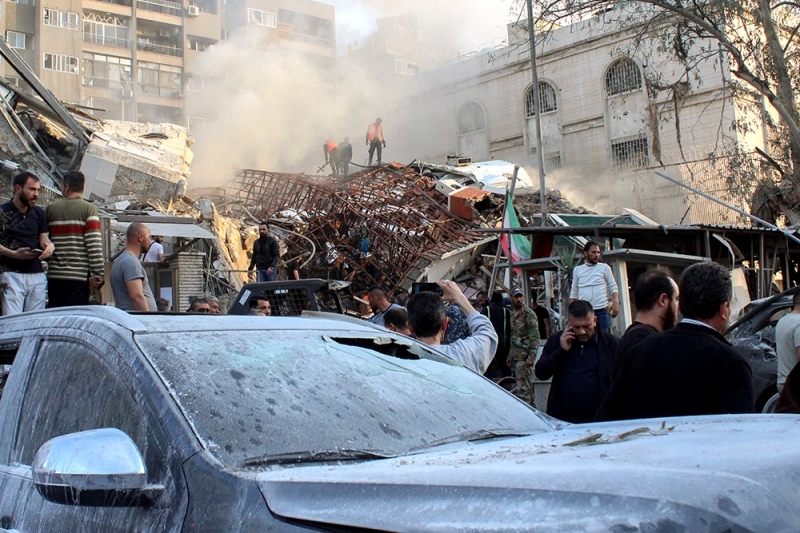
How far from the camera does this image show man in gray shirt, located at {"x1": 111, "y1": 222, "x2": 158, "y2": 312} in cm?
560

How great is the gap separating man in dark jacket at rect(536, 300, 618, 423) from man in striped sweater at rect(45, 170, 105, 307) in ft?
11.1

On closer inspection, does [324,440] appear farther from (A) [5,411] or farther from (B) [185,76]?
(B) [185,76]

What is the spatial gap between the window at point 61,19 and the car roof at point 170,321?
44442mm

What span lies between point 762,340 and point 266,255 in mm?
7581

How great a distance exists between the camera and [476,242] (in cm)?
1970

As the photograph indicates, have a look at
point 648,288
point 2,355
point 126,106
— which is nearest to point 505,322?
point 648,288

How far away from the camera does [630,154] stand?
33.8 metres

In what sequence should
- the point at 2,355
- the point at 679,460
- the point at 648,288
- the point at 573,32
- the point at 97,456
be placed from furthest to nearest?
1. the point at 573,32
2. the point at 648,288
3. the point at 2,355
4. the point at 97,456
5. the point at 679,460

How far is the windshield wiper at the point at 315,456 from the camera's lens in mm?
2016

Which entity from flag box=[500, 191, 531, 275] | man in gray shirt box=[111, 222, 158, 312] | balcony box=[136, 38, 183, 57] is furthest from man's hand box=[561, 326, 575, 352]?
balcony box=[136, 38, 183, 57]

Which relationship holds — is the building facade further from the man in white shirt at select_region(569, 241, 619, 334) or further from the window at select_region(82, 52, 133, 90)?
the man in white shirt at select_region(569, 241, 619, 334)

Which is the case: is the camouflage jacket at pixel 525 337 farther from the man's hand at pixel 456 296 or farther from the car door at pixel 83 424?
the car door at pixel 83 424

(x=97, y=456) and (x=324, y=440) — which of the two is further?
(x=324, y=440)

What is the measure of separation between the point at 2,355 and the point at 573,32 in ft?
116
